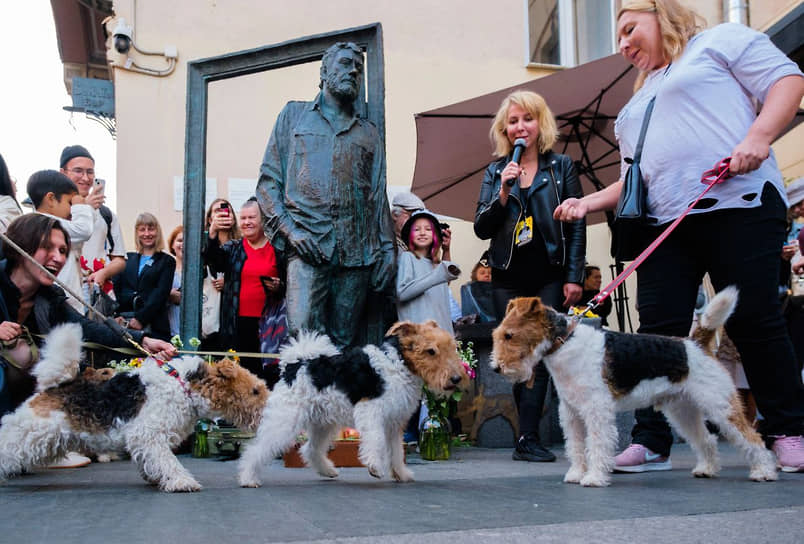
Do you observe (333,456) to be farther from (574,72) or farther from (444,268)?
(574,72)

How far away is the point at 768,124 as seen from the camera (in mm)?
3514

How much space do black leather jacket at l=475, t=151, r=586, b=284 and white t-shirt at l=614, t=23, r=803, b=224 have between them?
3.01ft

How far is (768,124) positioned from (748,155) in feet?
0.69

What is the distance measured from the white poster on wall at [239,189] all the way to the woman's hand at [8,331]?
18.6 ft

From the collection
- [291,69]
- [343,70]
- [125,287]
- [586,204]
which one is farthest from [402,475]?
[291,69]

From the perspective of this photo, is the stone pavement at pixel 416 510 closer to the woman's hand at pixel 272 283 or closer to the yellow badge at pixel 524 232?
the yellow badge at pixel 524 232

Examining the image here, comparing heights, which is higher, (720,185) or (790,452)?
(720,185)

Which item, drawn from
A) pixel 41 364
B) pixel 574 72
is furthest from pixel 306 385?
pixel 574 72

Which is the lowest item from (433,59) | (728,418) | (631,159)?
(728,418)

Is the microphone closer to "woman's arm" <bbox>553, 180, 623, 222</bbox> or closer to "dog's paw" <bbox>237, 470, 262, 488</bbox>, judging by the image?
"woman's arm" <bbox>553, 180, 623, 222</bbox>

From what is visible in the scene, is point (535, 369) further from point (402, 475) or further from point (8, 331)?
point (8, 331)

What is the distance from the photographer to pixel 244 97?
949 cm

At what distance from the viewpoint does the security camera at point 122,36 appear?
33.3 ft

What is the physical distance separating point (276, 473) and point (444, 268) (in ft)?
6.81
